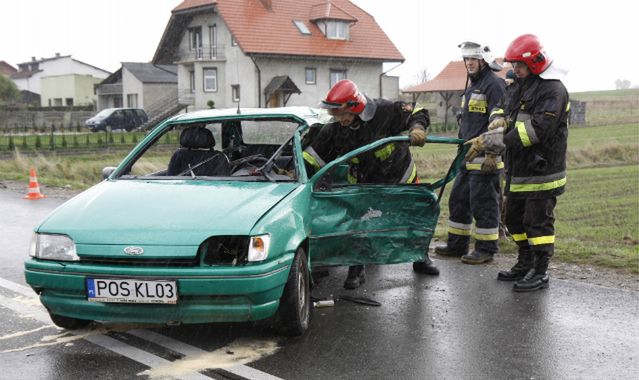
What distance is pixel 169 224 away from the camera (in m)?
4.39

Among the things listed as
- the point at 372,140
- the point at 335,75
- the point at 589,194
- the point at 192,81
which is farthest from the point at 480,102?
the point at 192,81

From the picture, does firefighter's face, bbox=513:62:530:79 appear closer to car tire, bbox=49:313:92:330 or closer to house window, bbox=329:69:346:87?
car tire, bbox=49:313:92:330

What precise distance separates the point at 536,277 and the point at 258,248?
2.82 metres

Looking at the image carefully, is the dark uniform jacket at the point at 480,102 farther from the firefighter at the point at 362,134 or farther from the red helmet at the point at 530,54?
the red helmet at the point at 530,54

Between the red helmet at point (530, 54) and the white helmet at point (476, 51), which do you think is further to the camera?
the white helmet at point (476, 51)

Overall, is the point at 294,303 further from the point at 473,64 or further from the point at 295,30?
the point at 295,30

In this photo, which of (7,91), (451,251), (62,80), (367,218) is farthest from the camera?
(62,80)

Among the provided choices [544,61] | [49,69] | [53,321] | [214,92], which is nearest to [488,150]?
[544,61]

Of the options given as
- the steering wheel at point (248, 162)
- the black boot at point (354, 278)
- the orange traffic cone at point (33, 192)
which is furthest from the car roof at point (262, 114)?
the orange traffic cone at point (33, 192)

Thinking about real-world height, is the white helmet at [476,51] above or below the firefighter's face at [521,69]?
above

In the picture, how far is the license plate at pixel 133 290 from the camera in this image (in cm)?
417

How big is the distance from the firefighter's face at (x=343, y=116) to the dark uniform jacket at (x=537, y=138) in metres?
1.29

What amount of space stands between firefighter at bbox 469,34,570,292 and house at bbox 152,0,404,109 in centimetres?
3624

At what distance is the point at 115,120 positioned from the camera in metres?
44.4
